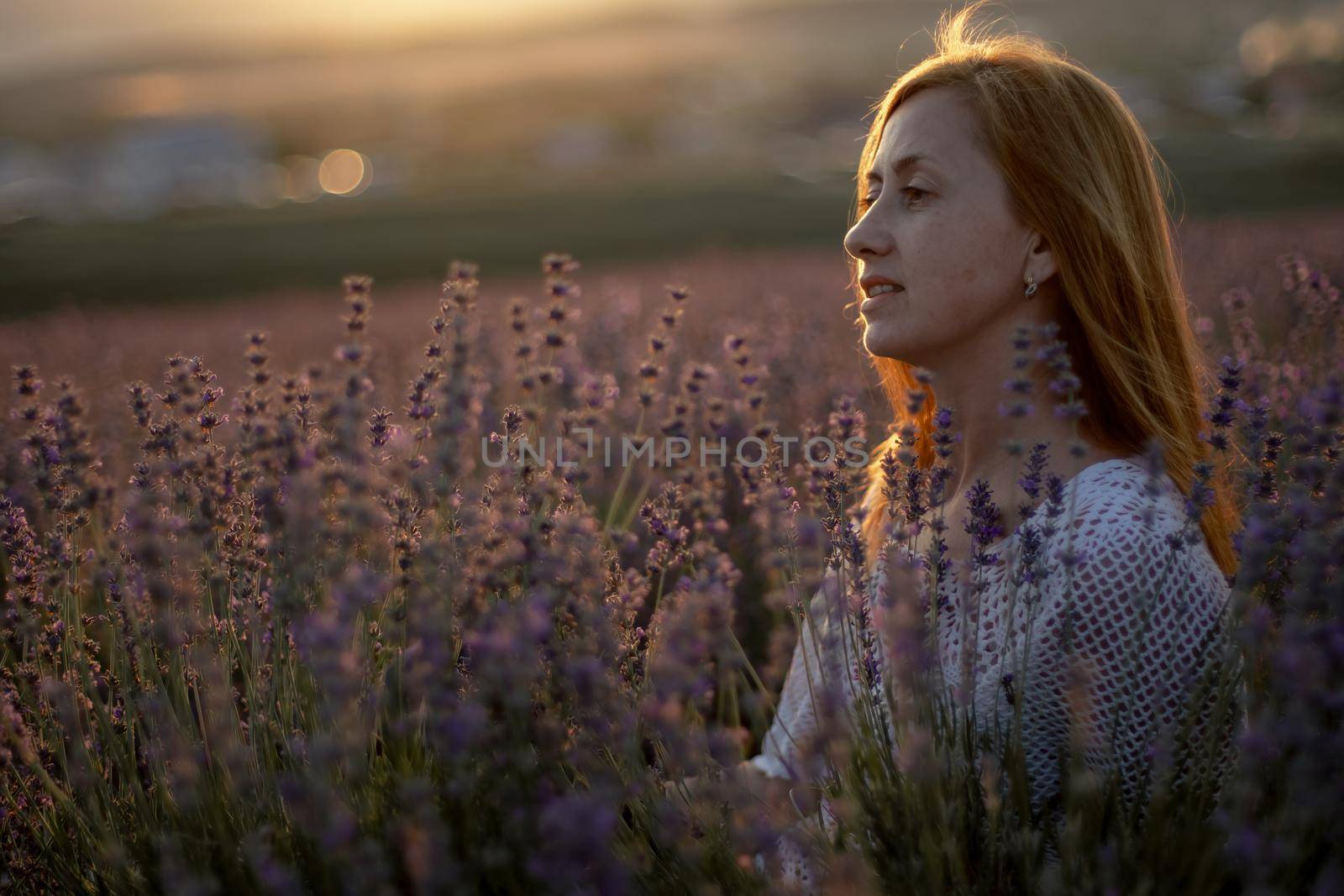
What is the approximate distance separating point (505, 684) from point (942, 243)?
132 cm

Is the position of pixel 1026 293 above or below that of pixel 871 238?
below

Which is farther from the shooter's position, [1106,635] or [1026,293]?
[1026,293]

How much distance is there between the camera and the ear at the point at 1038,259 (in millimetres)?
2074

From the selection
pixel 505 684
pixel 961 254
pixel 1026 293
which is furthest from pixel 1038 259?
pixel 505 684

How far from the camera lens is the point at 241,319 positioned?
10211mm

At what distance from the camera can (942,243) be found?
2.04m

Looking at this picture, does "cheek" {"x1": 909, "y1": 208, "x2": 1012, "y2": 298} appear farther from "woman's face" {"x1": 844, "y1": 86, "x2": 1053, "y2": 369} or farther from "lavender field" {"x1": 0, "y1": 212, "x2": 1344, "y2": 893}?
"lavender field" {"x1": 0, "y1": 212, "x2": 1344, "y2": 893}

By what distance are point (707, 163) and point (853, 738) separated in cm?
3869

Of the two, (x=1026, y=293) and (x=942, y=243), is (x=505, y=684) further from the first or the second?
(x=1026, y=293)

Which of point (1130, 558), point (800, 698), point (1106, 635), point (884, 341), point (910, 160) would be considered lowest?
point (800, 698)

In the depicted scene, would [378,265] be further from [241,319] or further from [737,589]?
[737,589]

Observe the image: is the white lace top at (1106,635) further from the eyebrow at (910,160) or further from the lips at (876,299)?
the eyebrow at (910,160)

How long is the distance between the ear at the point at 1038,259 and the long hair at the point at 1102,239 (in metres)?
0.02

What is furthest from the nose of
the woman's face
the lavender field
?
the lavender field
